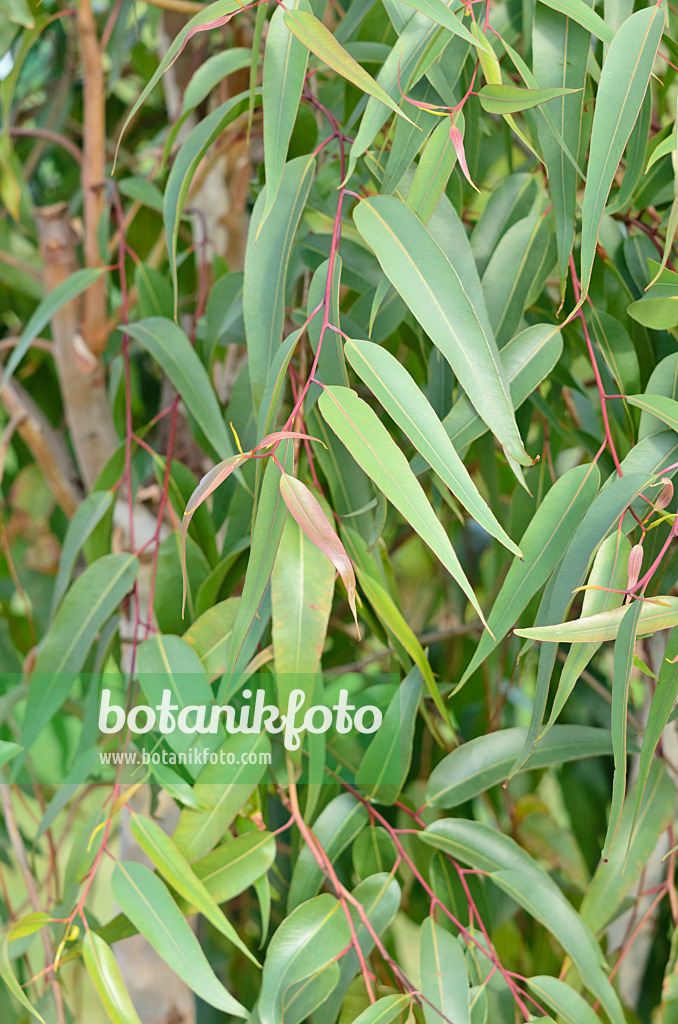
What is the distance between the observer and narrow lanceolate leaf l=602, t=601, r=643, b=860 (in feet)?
0.80

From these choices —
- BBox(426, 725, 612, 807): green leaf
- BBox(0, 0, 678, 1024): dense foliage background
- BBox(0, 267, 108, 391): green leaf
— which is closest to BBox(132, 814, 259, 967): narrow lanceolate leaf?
BBox(0, 0, 678, 1024): dense foliage background

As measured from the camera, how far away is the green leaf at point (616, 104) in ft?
0.83

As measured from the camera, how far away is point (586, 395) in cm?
39

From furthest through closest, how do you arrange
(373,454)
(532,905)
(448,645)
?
1. (448,645)
2. (532,905)
3. (373,454)

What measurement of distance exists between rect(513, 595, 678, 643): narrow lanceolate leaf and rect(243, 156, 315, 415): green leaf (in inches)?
5.4

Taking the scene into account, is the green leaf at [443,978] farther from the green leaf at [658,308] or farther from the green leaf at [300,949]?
the green leaf at [658,308]

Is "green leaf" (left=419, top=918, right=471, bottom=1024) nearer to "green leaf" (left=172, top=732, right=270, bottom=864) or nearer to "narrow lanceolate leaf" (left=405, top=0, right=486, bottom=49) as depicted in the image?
"green leaf" (left=172, top=732, right=270, bottom=864)

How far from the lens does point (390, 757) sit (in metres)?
0.37

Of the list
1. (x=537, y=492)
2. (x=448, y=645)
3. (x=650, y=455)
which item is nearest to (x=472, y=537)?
(x=448, y=645)

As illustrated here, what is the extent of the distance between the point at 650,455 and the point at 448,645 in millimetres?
387

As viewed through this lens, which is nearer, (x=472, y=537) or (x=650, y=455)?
(x=650, y=455)

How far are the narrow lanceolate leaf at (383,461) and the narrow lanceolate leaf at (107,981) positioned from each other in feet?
0.71

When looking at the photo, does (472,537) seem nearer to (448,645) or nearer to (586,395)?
(448,645)

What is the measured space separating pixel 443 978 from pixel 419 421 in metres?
0.22
